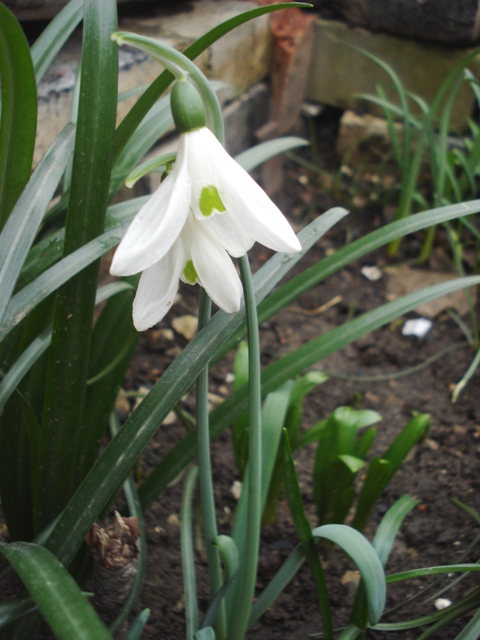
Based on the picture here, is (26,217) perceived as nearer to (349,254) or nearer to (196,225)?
(196,225)

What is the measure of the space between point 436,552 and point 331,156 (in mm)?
1664

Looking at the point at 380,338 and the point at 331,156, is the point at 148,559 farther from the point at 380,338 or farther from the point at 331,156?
the point at 331,156

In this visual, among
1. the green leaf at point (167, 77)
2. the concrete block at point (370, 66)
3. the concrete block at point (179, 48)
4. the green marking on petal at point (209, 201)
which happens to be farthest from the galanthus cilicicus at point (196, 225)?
the concrete block at point (370, 66)

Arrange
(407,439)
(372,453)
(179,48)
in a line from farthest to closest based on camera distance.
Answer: (179,48) → (372,453) → (407,439)

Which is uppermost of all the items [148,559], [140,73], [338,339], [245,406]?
[140,73]

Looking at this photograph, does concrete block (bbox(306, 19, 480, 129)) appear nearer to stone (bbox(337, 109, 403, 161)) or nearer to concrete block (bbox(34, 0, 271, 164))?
stone (bbox(337, 109, 403, 161))

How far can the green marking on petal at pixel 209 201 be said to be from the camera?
515 millimetres

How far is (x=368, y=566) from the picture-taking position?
2.38 feet

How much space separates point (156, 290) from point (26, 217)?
0.86 feet

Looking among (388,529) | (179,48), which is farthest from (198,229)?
(179,48)

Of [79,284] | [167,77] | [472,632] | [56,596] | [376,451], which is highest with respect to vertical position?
[167,77]

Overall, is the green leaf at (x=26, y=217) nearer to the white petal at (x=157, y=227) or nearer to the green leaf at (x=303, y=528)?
the white petal at (x=157, y=227)

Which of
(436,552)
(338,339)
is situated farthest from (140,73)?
(436,552)

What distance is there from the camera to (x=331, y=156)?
234cm
